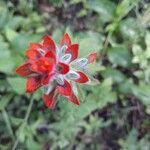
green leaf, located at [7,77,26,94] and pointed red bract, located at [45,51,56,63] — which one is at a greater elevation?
pointed red bract, located at [45,51,56,63]

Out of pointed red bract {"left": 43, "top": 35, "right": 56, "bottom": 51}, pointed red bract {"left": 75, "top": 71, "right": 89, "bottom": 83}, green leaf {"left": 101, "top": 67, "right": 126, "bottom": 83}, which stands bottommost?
green leaf {"left": 101, "top": 67, "right": 126, "bottom": 83}

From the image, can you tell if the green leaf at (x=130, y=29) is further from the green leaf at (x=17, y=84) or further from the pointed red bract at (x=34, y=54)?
the pointed red bract at (x=34, y=54)

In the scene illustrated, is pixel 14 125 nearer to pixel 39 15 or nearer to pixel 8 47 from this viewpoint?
pixel 8 47

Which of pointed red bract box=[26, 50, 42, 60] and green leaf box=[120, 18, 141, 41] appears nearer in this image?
pointed red bract box=[26, 50, 42, 60]

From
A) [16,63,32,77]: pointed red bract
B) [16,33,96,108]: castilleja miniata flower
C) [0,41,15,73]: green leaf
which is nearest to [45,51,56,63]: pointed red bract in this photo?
[16,33,96,108]: castilleja miniata flower

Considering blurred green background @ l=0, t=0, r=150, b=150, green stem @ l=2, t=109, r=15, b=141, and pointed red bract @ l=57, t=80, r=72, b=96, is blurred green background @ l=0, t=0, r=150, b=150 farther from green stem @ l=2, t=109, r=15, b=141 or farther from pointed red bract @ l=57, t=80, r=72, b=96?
pointed red bract @ l=57, t=80, r=72, b=96

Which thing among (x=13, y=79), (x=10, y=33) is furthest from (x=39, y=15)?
(x=13, y=79)
